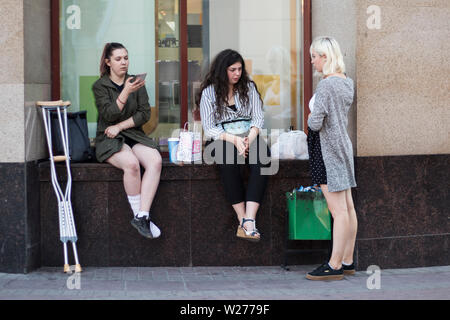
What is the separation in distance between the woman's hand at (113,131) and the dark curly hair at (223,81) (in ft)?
2.88

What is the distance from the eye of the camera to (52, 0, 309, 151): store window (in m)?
8.45

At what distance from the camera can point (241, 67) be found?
770 centimetres

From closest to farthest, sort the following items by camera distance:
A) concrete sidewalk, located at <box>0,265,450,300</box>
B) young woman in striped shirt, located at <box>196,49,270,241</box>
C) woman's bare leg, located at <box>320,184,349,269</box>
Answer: concrete sidewalk, located at <box>0,265,450,300</box> < woman's bare leg, located at <box>320,184,349,269</box> < young woman in striped shirt, located at <box>196,49,270,241</box>

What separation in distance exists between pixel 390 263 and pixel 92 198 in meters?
3.01

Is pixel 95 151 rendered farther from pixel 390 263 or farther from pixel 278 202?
pixel 390 263

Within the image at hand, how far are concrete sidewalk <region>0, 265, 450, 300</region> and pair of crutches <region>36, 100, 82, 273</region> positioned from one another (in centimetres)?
34

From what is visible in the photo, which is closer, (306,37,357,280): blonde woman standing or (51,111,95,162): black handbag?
(306,37,357,280): blonde woman standing

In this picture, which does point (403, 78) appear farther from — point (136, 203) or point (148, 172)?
point (136, 203)

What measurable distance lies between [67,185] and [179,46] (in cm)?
204

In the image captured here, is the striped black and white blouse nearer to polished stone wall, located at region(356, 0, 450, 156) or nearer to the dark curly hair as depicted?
the dark curly hair

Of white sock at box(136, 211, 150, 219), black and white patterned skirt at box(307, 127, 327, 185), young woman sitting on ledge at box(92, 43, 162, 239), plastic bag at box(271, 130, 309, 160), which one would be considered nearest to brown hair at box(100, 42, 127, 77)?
young woman sitting on ledge at box(92, 43, 162, 239)

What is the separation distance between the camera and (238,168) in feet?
25.0

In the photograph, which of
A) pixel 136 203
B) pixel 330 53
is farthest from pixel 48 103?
pixel 330 53
